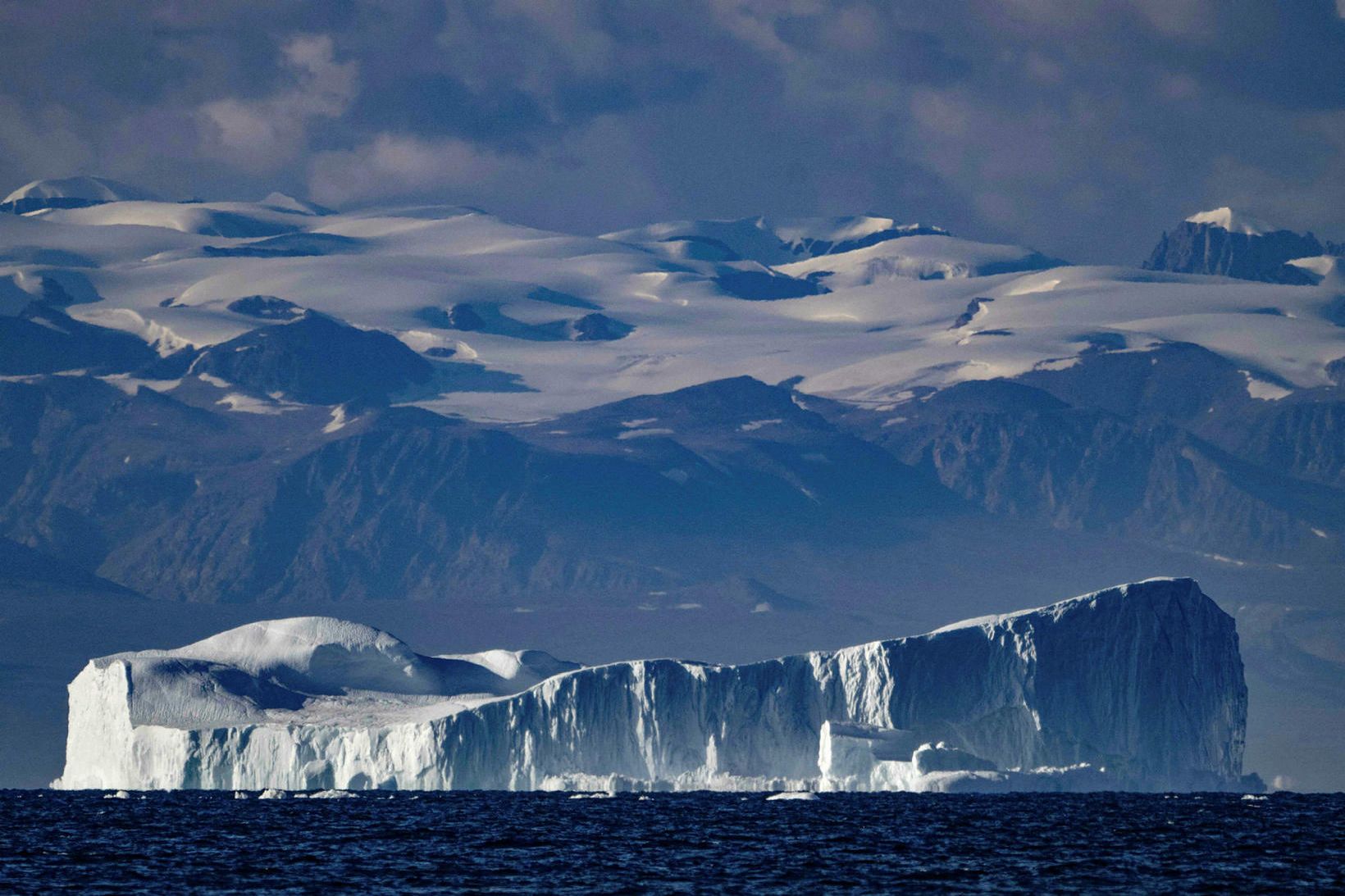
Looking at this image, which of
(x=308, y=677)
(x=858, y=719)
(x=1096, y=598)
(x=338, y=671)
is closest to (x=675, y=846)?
(x=858, y=719)

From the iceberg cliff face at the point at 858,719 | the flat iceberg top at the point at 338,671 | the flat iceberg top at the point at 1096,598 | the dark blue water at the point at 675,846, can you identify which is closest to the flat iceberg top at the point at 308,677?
the flat iceberg top at the point at 338,671

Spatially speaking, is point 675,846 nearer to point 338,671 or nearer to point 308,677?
point 308,677

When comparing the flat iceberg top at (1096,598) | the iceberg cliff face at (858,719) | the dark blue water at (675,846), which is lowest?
the dark blue water at (675,846)

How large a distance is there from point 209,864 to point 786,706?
51988 millimetres

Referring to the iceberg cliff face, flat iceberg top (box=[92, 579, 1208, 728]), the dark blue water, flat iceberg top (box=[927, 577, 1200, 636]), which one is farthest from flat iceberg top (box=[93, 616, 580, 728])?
flat iceberg top (box=[927, 577, 1200, 636])

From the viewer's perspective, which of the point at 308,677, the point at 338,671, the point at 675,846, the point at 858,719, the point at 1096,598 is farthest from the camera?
the point at 338,671

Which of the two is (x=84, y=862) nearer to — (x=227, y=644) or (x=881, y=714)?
(x=881, y=714)

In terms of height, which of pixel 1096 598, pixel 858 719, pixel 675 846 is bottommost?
pixel 675 846

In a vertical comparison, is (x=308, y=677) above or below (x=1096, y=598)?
below

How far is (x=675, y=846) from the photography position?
85.9 meters

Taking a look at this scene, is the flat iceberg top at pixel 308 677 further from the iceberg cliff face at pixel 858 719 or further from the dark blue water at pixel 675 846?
the dark blue water at pixel 675 846

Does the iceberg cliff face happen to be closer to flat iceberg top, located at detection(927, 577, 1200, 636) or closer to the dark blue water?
flat iceberg top, located at detection(927, 577, 1200, 636)

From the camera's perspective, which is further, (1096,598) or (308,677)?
(308,677)

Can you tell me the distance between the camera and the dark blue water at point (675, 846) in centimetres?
7225
